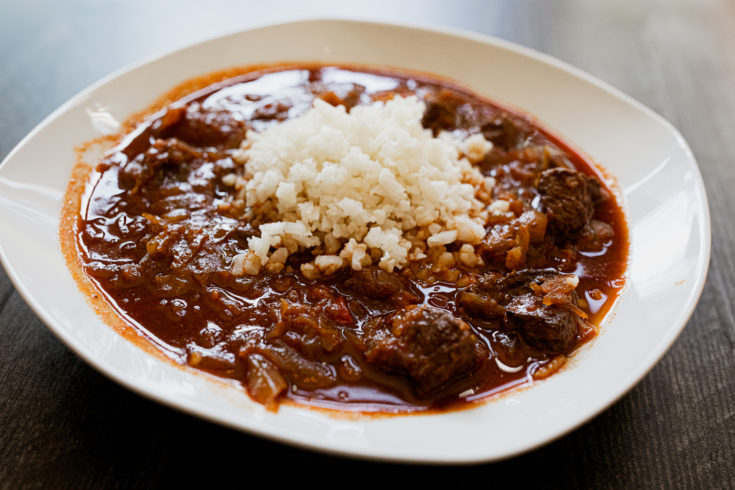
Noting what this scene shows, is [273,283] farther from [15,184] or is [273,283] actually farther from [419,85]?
[419,85]

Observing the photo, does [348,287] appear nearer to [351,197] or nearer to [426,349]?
[351,197]

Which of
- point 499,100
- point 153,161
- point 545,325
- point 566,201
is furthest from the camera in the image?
point 499,100

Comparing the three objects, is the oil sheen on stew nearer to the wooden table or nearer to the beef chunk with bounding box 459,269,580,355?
the beef chunk with bounding box 459,269,580,355

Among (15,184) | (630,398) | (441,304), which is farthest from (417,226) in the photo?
(15,184)

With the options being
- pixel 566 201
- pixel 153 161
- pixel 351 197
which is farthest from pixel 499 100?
pixel 153 161

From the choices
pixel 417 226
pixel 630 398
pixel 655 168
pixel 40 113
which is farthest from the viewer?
pixel 40 113

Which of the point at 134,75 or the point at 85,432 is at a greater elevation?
the point at 134,75
